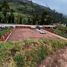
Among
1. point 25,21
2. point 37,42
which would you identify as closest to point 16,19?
point 25,21

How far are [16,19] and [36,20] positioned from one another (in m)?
6.25

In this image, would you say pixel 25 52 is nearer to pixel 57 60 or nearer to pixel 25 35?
pixel 57 60

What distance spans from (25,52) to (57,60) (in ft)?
10.1

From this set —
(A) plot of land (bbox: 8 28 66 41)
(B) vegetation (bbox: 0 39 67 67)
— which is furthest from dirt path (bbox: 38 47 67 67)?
(A) plot of land (bbox: 8 28 66 41)

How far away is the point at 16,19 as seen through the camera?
62.8m

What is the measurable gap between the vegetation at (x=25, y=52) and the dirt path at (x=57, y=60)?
41 cm

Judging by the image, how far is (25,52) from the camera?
19.4 meters

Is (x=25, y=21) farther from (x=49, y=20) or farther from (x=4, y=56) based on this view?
(x=4, y=56)

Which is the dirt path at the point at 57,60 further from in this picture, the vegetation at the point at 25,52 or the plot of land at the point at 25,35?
the plot of land at the point at 25,35

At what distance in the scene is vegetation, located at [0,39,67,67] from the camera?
18.0 metres

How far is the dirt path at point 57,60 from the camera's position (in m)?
19.6

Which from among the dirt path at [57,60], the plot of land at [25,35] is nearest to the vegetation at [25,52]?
the dirt path at [57,60]

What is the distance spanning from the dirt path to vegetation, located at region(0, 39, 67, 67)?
413 millimetres

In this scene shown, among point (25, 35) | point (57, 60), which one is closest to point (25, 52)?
point (57, 60)
